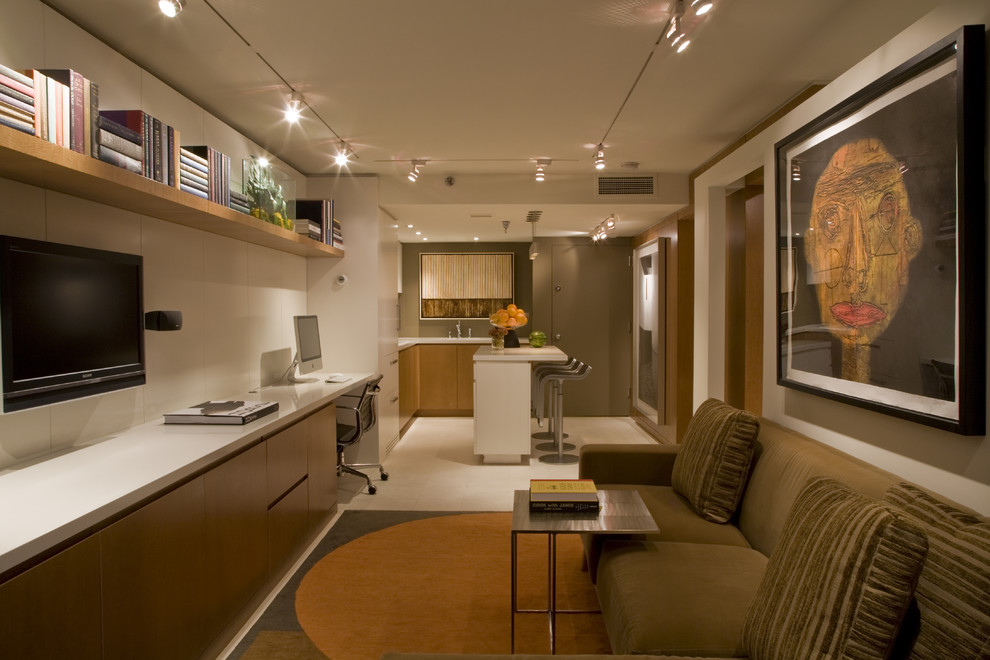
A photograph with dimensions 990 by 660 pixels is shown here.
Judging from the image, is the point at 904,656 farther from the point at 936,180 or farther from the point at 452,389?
the point at 452,389

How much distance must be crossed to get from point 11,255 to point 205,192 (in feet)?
3.30

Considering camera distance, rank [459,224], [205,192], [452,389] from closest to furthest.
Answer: [205,192], [459,224], [452,389]

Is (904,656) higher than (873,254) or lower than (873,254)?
lower

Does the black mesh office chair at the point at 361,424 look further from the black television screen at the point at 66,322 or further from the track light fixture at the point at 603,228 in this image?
the track light fixture at the point at 603,228

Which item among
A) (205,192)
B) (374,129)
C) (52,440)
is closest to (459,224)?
(374,129)

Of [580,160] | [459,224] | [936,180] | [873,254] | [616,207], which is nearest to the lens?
[936,180]

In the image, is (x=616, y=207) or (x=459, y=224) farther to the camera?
(x=459, y=224)

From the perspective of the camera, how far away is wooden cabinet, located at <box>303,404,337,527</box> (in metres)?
3.31

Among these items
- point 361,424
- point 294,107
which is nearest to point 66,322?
point 294,107

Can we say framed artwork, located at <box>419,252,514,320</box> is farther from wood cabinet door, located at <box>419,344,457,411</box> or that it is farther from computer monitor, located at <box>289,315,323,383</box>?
computer monitor, located at <box>289,315,323,383</box>

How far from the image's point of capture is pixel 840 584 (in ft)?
3.92

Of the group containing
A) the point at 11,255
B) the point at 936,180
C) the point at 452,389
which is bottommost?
the point at 452,389

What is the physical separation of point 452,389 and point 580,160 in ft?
12.5

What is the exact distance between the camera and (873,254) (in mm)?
2006
